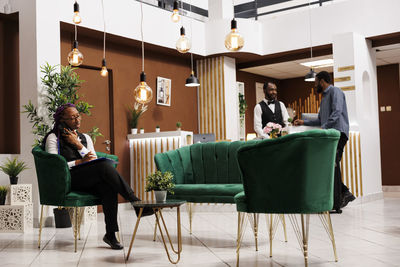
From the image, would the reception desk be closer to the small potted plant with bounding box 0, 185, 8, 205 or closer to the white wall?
the small potted plant with bounding box 0, 185, 8, 205

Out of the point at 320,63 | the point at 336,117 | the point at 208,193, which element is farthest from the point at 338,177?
the point at 320,63

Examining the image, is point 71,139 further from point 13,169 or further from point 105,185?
point 13,169

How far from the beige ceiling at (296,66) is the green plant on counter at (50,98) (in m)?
5.77

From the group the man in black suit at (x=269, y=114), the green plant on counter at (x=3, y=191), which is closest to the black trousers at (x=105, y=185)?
the green plant on counter at (x=3, y=191)

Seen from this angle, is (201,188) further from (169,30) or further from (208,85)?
(208,85)

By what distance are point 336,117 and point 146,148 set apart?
3.57 metres

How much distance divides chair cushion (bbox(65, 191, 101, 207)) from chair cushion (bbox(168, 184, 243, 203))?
2.91 ft

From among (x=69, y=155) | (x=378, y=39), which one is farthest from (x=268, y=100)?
(x=378, y=39)

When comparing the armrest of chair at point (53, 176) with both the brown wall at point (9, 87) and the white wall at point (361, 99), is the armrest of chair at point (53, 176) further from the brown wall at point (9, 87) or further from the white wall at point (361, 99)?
the white wall at point (361, 99)

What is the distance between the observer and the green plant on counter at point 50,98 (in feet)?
19.9

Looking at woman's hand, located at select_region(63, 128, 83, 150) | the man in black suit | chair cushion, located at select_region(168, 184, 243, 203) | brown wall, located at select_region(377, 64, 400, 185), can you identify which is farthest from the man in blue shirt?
brown wall, located at select_region(377, 64, 400, 185)

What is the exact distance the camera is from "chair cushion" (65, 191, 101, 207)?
13.4ft

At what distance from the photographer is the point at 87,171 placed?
165 inches

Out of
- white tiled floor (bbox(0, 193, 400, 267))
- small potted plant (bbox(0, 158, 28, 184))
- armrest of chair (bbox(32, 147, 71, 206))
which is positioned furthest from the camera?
small potted plant (bbox(0, 158, 28, 184))
